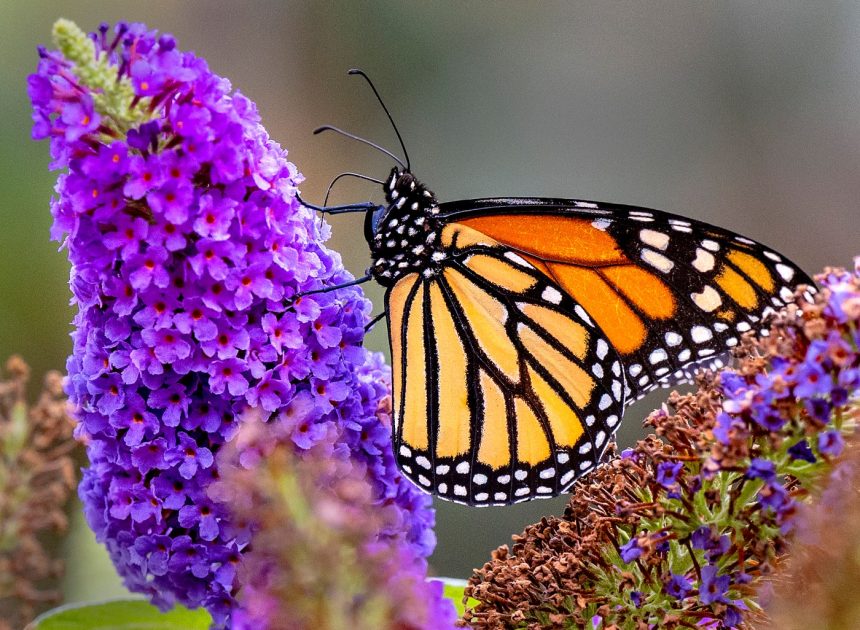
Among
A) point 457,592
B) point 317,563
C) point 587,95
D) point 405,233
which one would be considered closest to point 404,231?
point 405,233

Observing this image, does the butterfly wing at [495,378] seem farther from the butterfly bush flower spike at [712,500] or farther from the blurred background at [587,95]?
the blurred background at [587,95]

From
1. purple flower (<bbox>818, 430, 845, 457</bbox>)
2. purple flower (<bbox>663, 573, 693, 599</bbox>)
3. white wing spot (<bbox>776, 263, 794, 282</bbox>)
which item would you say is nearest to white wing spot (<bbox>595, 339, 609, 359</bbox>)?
white wing spot (<bbox>776, 263, 794, 282</bbox>)

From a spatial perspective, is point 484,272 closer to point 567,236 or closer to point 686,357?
point 567,236

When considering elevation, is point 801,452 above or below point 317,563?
above

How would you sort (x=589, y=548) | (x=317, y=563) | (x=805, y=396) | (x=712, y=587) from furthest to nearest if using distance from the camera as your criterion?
(x=589, y=548) < (x=712, y=587) < (x=805, y=396) < (x=317, y=563)

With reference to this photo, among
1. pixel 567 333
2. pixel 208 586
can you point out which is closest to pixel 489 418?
pixel 567 333

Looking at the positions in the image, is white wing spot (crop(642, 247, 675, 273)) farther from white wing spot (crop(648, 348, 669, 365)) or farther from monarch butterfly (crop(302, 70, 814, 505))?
white wing spot (crop(648, 348, 669, 365))

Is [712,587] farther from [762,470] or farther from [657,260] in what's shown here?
[657,260]

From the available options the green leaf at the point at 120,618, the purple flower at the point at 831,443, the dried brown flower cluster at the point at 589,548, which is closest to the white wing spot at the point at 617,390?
the dried brown flower cluster at the point at 589,548
